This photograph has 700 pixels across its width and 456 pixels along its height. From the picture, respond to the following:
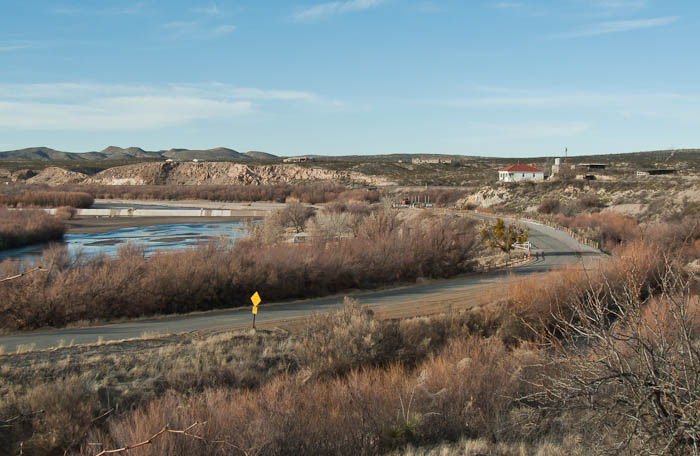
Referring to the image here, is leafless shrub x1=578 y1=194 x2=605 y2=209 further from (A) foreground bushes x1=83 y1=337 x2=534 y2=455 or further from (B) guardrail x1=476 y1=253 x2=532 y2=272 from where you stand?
(A) foreground bushes x1=83 y1=337 x2=534 y2=455

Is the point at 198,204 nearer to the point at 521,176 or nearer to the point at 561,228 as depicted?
the point at 521,176

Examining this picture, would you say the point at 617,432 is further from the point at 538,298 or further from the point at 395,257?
the point at 395,257

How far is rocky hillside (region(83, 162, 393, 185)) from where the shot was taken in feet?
445

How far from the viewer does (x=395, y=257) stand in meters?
30.7

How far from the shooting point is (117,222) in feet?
238

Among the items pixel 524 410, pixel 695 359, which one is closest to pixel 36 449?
pixel 524 410

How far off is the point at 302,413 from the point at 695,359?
21.3ft

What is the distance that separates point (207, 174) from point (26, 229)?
9935 centimetres

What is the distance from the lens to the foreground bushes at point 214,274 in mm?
20766

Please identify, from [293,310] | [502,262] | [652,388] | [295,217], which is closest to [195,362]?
[293,310]

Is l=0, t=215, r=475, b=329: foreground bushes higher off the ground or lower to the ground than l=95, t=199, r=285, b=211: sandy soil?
higher

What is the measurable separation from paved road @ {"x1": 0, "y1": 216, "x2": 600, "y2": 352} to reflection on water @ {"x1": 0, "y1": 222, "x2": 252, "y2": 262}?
16.9 m

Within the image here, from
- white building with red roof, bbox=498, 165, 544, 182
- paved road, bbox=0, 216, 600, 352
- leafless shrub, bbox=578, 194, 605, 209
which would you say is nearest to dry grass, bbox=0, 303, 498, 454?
paved road, bbox=0, 216, 600, 352

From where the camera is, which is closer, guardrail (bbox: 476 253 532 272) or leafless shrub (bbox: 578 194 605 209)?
guardrail (bbox: 476 253 532 272)
